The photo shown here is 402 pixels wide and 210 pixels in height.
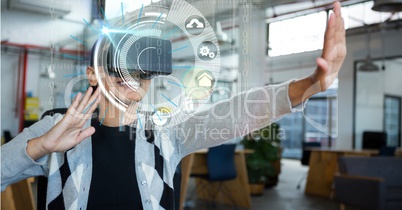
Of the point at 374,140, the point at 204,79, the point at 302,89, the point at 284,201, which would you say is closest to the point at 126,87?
the point at 204,79

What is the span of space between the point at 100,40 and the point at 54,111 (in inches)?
7.9

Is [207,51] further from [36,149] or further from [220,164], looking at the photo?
[220,164]

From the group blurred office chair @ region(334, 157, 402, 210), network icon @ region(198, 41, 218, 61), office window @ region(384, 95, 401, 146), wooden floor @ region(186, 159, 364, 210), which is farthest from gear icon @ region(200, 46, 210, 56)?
office window @ region(384, 95, 401, 146)

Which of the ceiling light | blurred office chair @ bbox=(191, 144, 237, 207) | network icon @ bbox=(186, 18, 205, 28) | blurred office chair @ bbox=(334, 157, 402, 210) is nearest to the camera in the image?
network icon @ bbox=(186, 18, 205, 28)

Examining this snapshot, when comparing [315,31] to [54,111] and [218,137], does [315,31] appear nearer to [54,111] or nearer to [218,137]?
[218,137]

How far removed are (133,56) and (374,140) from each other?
6.15 metres

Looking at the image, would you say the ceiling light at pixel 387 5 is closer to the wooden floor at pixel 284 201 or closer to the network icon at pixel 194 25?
the network icon at pixel 194 25

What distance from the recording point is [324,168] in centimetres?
523

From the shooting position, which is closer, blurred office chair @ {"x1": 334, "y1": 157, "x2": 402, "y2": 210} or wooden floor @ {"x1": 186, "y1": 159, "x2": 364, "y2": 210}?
blurred office chair @ {"x1": 334, "y1": 157, "x2": 402, "y2": 210}

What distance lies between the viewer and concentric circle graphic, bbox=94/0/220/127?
570mm

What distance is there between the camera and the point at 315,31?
0.62 metres

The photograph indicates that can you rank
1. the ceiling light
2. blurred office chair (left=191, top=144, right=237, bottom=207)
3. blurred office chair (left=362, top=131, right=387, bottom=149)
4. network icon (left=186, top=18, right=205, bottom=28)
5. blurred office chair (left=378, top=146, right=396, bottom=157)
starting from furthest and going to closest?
blurred office chair (left=362, top=131, right=387, bottom=149), blurred office chair (left=378, top=146, right=396, bottom=157), blurred office chair (left=191, top=144, right=237, bottom=207), the ceiling light, network icon (left=186, top=18, right=205, bottom=28)

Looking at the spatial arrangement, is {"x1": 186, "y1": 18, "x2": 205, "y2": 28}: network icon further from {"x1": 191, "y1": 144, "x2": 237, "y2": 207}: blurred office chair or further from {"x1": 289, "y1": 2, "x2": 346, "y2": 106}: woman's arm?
{"x1": 191, "y1": 144, "x2": 237, "y2": 207}: blurred office chair

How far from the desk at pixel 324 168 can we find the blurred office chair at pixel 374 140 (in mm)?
807
